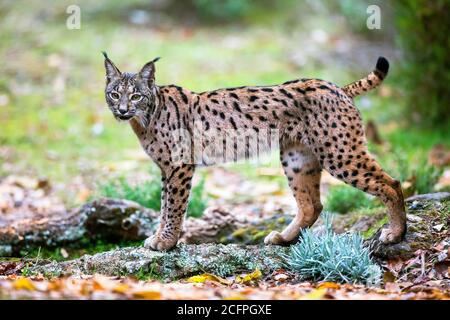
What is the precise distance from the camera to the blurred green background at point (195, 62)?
13.2 metres

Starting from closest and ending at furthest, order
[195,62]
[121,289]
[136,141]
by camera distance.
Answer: [121,289]
[136,141]
[195,62]

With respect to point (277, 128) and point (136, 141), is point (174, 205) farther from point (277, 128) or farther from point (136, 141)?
point (136, 141)

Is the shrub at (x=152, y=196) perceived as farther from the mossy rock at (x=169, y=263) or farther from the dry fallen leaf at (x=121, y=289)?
the dry fallen leaf at (x=121, y=289)

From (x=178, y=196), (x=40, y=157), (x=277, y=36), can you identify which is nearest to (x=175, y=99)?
(x=178, y=196)

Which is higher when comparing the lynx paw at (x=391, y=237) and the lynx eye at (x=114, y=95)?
the lynx eye at (x=114, y=95)

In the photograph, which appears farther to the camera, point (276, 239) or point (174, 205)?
point (276, 239)

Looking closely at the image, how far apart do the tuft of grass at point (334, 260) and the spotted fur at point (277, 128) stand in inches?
20.2

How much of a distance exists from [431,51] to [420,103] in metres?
1.04

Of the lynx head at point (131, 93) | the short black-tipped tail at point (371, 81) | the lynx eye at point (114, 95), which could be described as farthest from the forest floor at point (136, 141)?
the lynx eye at point (114, 95)

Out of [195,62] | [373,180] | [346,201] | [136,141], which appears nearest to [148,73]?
[373,180]

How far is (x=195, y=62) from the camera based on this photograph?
56.3ft

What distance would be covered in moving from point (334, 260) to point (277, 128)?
1646mm
